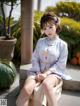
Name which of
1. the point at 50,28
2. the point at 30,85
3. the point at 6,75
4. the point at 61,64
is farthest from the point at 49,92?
the point at 6,75

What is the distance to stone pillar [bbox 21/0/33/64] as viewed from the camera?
14.1 feet

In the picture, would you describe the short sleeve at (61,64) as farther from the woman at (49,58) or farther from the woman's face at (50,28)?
the woman's face at (50,28)

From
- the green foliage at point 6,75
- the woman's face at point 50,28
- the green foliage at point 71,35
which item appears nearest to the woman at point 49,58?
the woman's face at point 50,28

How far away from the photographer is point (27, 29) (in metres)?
4.38

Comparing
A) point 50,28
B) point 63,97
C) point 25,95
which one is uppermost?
point 50,28

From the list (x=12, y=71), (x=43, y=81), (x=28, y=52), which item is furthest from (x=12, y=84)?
(x=43, y=81)

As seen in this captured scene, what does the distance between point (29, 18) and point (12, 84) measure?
964 mm

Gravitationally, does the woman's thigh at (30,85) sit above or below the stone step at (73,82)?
above

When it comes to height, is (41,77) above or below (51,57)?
below

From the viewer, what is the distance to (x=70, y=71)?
14.5 ft

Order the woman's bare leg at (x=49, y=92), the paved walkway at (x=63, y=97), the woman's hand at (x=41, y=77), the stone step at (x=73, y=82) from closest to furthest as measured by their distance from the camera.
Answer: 1. the woman's bare leg at (x=49, y=92)
2. the woman's hand at (x=41, y=77)
3. the paved walkway at (x=63, y=97)
4. the stone step at (x=73, y=82)

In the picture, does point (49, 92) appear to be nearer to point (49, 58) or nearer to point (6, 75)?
point (49, 58)

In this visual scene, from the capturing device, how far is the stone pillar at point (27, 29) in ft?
14.1

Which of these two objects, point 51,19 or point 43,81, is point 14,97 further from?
point 51,19
